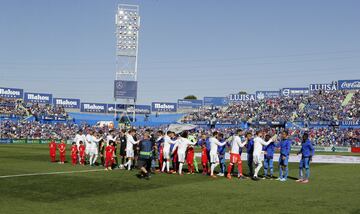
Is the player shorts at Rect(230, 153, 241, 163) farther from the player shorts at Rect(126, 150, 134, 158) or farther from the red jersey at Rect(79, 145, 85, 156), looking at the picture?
the red jersey at Rect(79, 145, 85, 156)

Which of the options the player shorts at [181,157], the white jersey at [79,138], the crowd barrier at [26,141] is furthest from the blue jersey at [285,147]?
the crowd barrier at [26,141]

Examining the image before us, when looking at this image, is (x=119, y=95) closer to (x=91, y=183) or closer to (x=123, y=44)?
(x=123, y=44)

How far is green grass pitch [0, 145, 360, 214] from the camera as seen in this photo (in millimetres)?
11344

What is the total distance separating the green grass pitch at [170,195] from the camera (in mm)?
11344

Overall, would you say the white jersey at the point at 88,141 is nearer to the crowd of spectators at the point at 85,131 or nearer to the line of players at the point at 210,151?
Result: the line of players at the point at 210,151

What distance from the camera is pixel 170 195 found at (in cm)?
1377

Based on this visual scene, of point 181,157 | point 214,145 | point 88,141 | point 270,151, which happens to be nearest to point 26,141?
point 88,141

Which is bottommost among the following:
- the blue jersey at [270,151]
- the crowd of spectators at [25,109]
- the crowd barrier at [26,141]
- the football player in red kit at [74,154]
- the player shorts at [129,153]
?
the crowd barrier at [26,141]

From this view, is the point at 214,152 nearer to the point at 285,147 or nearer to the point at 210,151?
the point at 210,151

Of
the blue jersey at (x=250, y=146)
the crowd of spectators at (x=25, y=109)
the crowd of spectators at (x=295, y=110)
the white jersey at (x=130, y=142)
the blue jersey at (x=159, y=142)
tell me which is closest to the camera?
the blue jersey at (x=250, y=146)

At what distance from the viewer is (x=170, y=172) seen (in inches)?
850

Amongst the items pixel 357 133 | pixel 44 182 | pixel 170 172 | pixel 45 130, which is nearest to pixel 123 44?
pixel 45 130

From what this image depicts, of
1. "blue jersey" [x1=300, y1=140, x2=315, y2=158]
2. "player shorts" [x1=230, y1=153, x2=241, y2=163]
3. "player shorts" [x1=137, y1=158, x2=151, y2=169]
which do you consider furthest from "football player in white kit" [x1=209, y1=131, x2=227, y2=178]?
"blue jersey" [x1=300, y1=140, x2=315, y2=158]

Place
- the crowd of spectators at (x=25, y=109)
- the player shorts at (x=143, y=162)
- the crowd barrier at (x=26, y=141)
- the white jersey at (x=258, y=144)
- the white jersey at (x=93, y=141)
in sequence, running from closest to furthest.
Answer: the player shorts at (x=143, y=162)
the white jersey at (x=258, y=144)
the white jersey at (x=93, y=141)
the crowd barrier at (x=26, y=141)
the crowd of spectators at (x=25, y=109)
